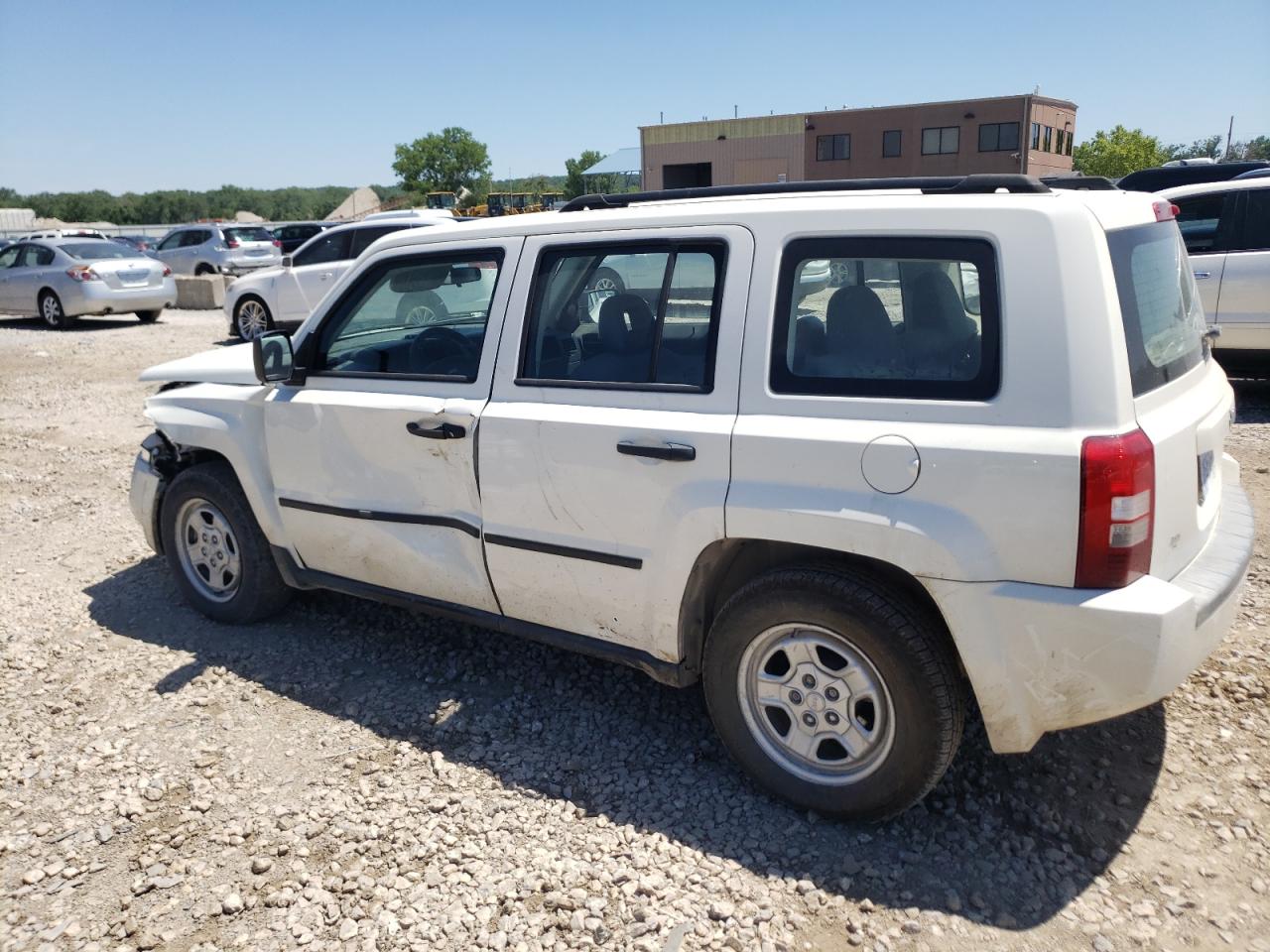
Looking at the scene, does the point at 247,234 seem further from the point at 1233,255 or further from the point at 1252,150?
the point at 1252,150

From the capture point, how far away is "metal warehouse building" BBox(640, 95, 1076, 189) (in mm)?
54594

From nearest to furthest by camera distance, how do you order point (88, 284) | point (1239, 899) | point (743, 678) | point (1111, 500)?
1. point (1111, 500)
2. point (1239, 899)
3. point (743, 678)
4. point (88, 284)

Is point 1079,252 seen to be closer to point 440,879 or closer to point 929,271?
point 929,271

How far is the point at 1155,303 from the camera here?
2.93 meters

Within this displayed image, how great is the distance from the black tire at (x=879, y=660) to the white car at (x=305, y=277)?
12.0m

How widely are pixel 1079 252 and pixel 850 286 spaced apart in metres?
0.67

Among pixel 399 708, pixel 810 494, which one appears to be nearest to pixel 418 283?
pixel 399 708

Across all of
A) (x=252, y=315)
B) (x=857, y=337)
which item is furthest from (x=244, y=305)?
(x=857, y=337)

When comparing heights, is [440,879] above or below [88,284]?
below

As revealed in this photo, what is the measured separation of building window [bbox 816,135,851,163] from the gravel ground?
58.1 metres

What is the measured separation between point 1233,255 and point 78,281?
17.5 meters

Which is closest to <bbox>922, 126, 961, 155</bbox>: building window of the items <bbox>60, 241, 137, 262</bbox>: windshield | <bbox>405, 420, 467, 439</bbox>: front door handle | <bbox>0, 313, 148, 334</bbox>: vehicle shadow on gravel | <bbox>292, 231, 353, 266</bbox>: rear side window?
<bbox>0, 313, 148, 334</bbox>: vehicle shadow on gravel

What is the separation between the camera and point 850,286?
3014mm

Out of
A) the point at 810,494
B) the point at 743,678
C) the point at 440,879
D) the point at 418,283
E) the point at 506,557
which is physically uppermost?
the point at 418,283
